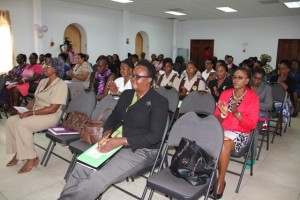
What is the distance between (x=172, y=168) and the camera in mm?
1971

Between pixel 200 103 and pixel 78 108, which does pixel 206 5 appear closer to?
pixel 200 103

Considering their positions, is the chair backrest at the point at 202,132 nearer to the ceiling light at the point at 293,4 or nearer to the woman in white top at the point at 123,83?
the woman in white top at the point at 123,83

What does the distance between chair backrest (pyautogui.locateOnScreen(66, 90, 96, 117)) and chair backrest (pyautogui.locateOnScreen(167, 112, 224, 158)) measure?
1197 mm

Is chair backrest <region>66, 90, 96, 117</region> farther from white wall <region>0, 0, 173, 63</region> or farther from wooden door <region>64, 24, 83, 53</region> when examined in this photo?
wooden door <region>64, 24, 83, 53</region>

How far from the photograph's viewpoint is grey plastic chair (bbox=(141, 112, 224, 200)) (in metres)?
1.77

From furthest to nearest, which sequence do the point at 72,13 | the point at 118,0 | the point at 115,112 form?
the point at 72,13 < the point at 118,0 < the point at 115,112

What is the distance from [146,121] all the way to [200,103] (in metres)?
1.20

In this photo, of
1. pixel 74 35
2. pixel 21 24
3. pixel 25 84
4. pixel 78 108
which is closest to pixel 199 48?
pixel 74 35

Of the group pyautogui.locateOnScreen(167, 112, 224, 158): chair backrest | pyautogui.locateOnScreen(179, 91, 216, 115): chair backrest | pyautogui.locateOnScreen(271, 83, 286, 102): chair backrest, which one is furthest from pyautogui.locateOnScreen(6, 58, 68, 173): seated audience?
pyautogui.locateOnScreen(271, 83, 286, 102): chair backrest

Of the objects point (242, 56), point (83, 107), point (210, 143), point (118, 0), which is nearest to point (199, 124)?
point (210, 143)

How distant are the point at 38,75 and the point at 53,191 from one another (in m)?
3.85

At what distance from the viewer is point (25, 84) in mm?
5605

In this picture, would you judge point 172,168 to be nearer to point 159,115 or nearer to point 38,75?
point 159,115

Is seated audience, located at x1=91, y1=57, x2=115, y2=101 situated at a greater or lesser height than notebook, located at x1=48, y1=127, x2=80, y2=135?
greater
